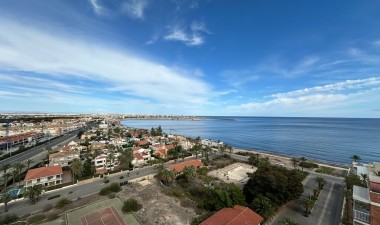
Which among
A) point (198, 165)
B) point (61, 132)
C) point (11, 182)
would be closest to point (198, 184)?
point (198, 165)

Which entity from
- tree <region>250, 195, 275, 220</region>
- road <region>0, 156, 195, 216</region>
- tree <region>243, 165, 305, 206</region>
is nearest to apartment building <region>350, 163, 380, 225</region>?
tree <region>243, 165, 305, 206</region>

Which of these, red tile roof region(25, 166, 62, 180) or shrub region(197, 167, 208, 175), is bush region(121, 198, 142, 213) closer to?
shrub region(197, 167, 208, 175)

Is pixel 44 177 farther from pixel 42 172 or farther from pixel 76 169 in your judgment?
pixel 76 169

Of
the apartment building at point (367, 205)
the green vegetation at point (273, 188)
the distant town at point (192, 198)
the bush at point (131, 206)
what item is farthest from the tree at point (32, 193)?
the apartment building at point (367, 205)

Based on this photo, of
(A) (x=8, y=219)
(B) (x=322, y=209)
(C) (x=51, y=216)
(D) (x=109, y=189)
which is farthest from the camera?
(D) (x=109, y=189)

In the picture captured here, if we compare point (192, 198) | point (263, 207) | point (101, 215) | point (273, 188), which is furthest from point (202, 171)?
point (101, 215)

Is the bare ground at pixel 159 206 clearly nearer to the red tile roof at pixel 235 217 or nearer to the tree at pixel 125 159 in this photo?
the red tile roof at pixel 235 217

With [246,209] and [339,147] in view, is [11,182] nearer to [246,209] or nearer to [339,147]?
[246,209]
